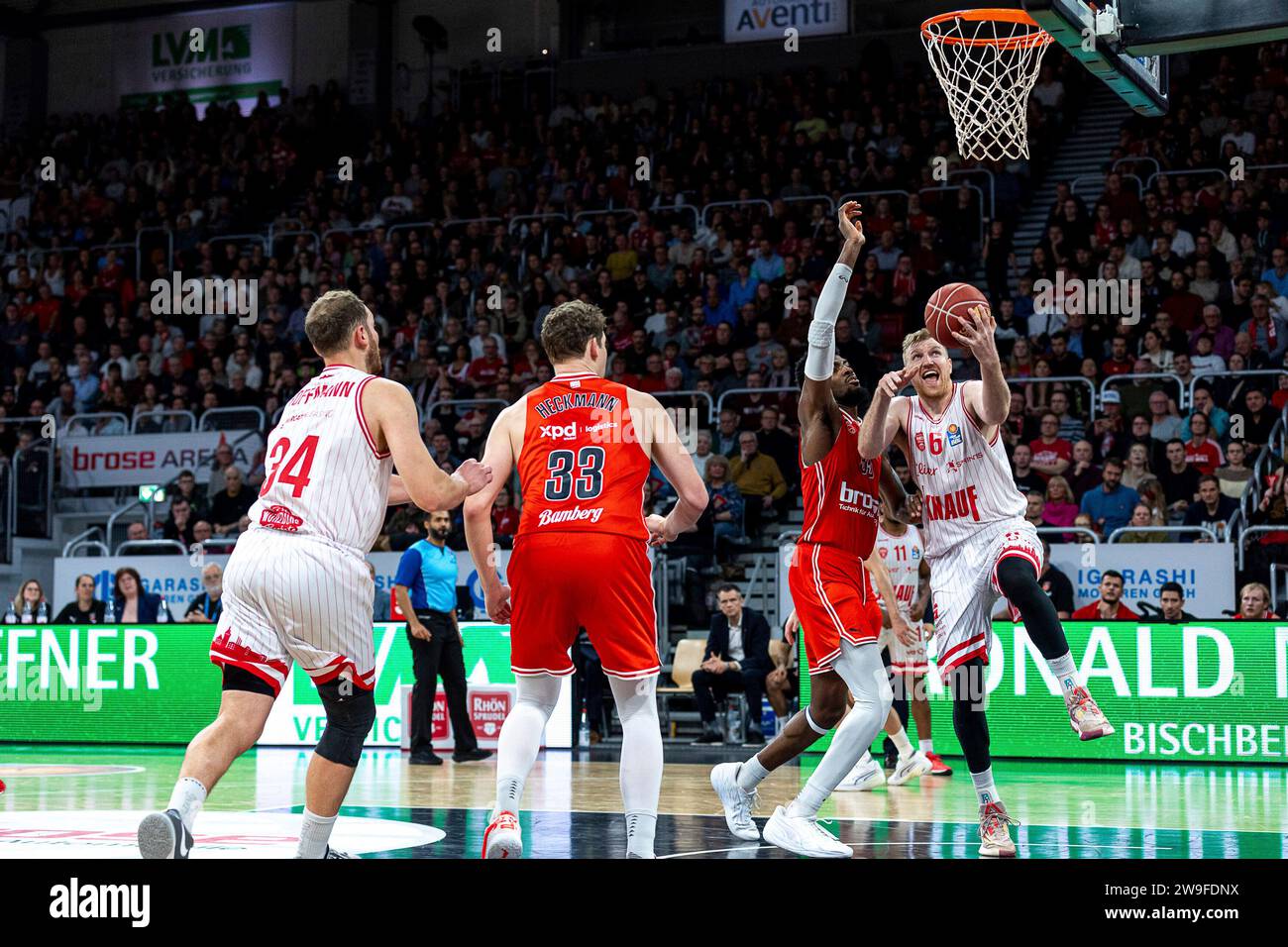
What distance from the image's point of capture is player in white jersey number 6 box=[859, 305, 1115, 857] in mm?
6871

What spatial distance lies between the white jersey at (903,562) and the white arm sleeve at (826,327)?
17.0ft

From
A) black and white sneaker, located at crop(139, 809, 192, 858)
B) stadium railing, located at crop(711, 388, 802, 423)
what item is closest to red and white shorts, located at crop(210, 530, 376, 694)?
black and white sneaker, located at crop(139, 809, 192, 858)

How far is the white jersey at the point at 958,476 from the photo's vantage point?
7.21 meters

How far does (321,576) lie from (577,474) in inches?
43.8

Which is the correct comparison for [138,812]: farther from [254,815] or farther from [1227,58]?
[1227,58]

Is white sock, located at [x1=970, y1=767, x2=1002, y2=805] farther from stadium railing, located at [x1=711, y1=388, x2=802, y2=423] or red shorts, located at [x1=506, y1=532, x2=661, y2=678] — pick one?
stadium railing, located at [x1=711, y1=388, x2=802, y2=423]

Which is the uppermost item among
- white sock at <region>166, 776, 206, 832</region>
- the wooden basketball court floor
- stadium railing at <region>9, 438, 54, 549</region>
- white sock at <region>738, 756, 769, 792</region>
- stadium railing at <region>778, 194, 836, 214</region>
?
stadium railing at <region>778, 194, 836, 214</region>

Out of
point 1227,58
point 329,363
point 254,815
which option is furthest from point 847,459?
point 1227,58

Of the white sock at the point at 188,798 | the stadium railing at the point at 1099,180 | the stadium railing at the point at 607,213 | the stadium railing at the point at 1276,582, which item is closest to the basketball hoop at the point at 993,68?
the stadium railing at the point at 1276,582

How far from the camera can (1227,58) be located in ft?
65.6

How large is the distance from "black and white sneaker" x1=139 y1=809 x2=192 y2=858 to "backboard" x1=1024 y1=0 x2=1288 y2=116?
571cm

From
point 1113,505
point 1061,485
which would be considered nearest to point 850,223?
point 1061,485
